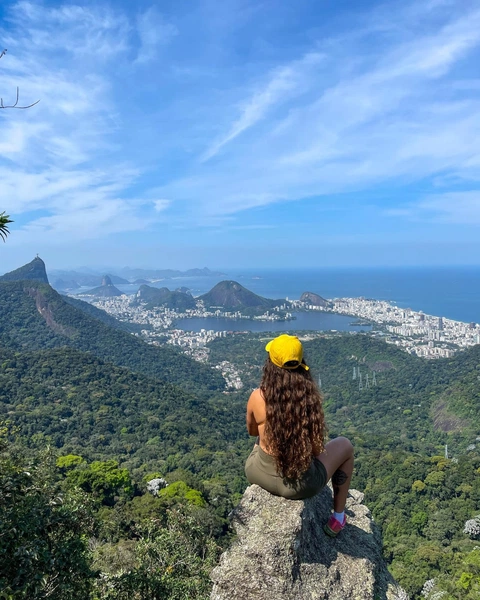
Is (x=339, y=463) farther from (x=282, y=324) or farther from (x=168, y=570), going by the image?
(x=282, y=324)

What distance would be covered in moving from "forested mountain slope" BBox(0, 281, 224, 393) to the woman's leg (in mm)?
46329

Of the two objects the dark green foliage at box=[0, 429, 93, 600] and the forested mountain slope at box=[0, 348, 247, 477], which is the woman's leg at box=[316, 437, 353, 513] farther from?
the forested mountain slope at box=[0, 348, 247, 477]

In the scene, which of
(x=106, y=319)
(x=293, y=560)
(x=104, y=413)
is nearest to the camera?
(x=293, y=560)

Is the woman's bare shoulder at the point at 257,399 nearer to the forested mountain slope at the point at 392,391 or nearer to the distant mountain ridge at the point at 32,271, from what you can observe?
the forested mountain slope at the point at 392,391

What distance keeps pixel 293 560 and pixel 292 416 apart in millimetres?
1145

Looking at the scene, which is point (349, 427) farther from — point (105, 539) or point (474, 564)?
point (105, 539)

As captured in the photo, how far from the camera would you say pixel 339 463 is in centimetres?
278

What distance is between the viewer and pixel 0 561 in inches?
101

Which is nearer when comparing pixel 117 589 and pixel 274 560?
pixel 274 560

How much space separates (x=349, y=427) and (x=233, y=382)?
17.7 m

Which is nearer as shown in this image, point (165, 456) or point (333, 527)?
point (333, 527)

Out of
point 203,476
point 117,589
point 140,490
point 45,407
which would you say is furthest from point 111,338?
point 117,589

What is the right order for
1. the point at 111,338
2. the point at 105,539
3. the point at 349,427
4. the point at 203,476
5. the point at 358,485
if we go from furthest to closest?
1. the point at 111,338
2. the point at 349,427
3. the point at 358,485
4. the point at 203,476
5. the point at 105,539

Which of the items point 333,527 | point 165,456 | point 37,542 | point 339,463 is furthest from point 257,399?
point 165,456
